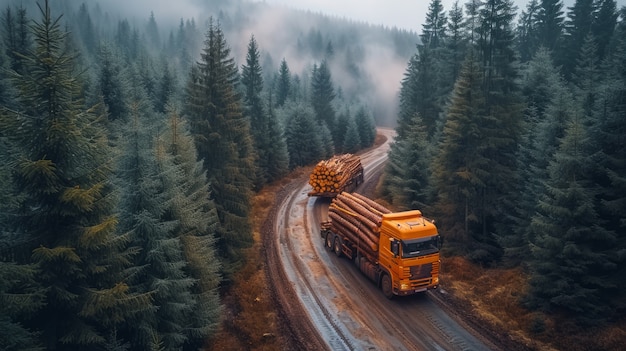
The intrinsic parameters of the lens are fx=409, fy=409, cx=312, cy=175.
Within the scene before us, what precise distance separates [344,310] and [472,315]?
608 cm

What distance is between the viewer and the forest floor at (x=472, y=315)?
1695 cm

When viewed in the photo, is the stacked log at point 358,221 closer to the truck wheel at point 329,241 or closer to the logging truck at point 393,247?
the logging truck at point 393,247

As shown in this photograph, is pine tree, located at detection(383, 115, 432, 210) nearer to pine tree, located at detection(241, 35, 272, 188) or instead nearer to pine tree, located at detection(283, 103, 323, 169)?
pine tree, located at detection(241, 35, 272, 188)

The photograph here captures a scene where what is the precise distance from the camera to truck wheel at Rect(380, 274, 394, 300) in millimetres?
20894

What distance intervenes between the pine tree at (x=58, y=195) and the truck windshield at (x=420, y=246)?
13.3m

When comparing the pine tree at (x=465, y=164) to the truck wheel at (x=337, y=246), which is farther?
the truck wheel at (x=337, y=246)

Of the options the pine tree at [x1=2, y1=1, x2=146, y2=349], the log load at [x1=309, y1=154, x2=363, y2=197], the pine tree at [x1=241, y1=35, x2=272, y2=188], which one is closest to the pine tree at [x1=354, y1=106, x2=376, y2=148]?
the pine tree at [x1=241, y1=35, x2=272, y2=188]

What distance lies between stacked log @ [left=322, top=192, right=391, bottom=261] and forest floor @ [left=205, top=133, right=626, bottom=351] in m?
4.55

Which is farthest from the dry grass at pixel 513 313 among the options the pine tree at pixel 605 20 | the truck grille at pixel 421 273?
the pine tree at pixel 605 20

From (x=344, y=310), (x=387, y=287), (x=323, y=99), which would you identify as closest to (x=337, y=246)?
(x=387, y=287)

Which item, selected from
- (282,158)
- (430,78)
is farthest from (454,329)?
(282,158)

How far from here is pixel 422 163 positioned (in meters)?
31.6

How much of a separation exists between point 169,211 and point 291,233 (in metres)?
16.5

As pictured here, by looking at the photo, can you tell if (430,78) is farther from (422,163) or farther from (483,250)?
(483,250)
